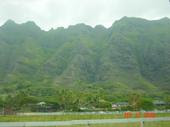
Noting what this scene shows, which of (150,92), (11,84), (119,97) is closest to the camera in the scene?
(119,97)

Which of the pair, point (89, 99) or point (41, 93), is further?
point (41, 93)

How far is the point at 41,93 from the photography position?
154 m

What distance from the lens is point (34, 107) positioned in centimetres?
10400

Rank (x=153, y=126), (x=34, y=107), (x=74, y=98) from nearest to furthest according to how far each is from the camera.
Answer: (x=153, y=126) < (x=74, y=98) < (x=34, y=107)

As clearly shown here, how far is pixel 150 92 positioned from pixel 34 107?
92275 millimetres

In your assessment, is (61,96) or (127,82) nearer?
(61,96)

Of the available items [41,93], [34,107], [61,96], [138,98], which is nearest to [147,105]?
[138,98]

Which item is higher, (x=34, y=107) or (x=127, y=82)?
(x=127, y=82)

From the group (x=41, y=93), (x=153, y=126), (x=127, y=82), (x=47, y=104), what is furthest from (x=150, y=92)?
(x=153, y=126)

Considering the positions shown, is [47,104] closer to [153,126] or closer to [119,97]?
[119,97]

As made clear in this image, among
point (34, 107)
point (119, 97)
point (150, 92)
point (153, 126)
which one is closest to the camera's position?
point (153, 126)

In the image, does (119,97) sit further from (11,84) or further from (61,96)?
(11,84)

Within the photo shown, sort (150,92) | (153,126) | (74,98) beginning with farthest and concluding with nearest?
(150,92), (74,98), (153,126)

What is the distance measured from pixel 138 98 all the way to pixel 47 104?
3344 centimetres
